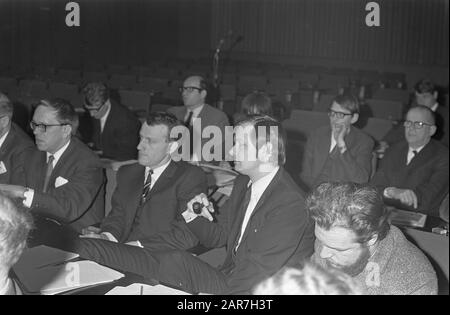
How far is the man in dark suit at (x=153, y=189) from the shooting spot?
318 centimetres

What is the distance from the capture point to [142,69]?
1184 cm

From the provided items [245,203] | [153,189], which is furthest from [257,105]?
[245,203]

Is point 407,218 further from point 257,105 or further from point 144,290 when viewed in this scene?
point 257,105

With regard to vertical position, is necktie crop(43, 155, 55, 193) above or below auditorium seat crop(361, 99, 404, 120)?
below

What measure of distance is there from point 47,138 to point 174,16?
1308 centimetres

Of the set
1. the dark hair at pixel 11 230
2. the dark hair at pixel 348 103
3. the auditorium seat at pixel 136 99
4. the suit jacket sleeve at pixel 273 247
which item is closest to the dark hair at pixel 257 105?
the dark hair at pixel 348 103

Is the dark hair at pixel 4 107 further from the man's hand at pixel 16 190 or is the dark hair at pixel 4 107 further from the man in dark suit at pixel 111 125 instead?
the man in dark suit at pixel 111 125

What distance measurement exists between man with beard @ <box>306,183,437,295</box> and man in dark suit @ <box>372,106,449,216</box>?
1.88 metres

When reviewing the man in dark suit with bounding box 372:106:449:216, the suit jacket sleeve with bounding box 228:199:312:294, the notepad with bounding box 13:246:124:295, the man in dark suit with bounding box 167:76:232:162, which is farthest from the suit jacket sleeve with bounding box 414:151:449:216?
the notepad with bounding box 13:246:124:295

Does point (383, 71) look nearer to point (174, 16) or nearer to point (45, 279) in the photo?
point (174, 16)

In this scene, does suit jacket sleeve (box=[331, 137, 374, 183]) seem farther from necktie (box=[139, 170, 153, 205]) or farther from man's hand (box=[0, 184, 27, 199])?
man's hand (box=[0, 184, 27, 199])

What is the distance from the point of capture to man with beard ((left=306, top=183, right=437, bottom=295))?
1947 millimetres
